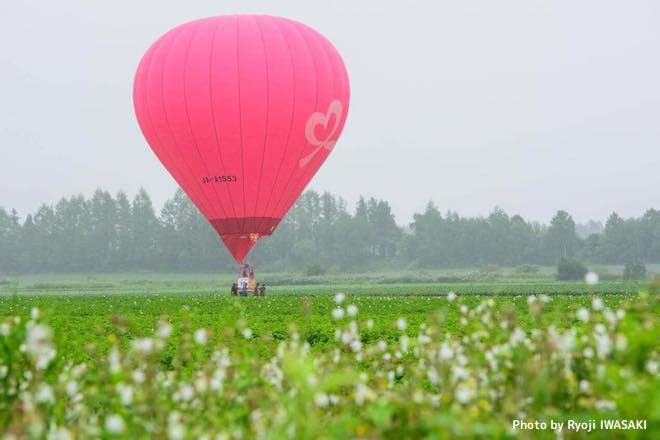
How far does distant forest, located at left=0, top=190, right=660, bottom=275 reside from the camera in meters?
148

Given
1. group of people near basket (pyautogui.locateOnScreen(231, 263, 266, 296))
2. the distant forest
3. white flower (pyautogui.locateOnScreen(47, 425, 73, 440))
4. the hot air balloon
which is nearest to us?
white flower (pyautogui.locateOnScreen(47, 425, 73, 440))

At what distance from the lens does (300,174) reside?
4019cm

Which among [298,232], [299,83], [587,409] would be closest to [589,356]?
[587,409]

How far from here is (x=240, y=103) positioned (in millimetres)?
37094

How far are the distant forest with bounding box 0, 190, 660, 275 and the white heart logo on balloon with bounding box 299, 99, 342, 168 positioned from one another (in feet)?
358

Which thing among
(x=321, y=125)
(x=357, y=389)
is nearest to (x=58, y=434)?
(x=357, y=389)

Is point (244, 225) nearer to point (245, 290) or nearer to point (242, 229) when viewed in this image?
point (242, 229)

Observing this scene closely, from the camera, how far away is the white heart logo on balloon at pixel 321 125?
38125 millimetres

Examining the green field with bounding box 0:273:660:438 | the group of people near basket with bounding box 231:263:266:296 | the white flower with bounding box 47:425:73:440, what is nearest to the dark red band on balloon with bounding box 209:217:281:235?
the group of people near basket with bounding box 231:263:266:296

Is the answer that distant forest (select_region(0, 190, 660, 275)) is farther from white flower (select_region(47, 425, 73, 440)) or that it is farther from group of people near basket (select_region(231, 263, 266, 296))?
white flower (select_region(47, 425, 73, 440))

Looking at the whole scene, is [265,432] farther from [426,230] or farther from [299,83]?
[426,230]

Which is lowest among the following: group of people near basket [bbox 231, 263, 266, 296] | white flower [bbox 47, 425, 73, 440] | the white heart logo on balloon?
white flower [bbox 47, 425, 73, 440]

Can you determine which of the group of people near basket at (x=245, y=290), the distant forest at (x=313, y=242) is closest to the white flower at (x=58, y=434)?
the group of people near basket at (x=245, y=290)

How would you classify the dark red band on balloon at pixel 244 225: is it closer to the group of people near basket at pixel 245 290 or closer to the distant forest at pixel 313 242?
the group of people near basket at pixel 245 290
